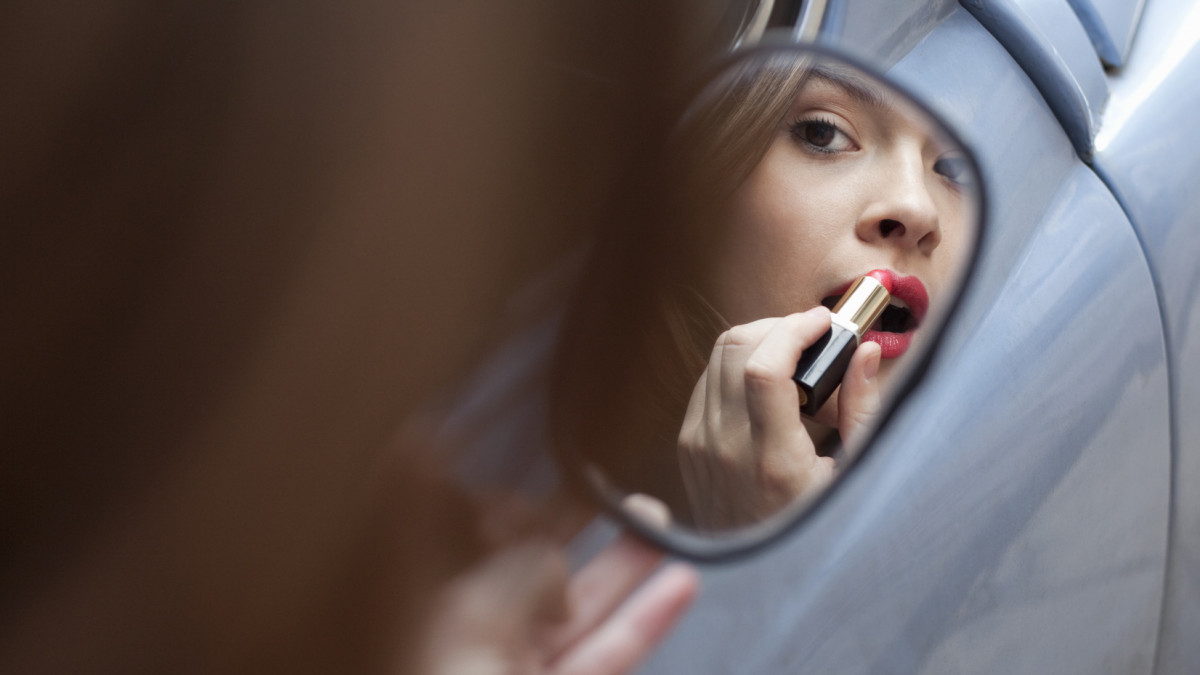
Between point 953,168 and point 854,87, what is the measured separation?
12 centimetres

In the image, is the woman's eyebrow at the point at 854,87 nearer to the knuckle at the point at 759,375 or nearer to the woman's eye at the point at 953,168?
the woman's eye at the point at 953,168

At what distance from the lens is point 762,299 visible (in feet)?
2.84

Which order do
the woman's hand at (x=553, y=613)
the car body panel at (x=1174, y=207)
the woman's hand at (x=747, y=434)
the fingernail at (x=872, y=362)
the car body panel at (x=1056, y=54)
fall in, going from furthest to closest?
1. the car body panel at (x=1174, y=207)
2. the car body panel at (x=1056, y=54)
3. the fingernail at (x=872, y=362)
4. the woman's hand at (x=747, y=434)
5. the woman's hand at (x=553, y=613)

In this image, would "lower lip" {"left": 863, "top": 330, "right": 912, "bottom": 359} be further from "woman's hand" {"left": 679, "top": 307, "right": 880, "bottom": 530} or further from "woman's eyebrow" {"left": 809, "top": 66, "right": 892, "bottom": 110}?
"woman's eyebrow" {"left": 809, "top": 66, "right": 892, "bottom": 110}

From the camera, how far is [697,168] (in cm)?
75

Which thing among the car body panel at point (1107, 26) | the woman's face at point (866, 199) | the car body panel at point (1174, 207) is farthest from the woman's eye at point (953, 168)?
the car body panel at point (1107, 26)

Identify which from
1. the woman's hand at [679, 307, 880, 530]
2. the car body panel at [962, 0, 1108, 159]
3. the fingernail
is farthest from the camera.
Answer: the car body panel at [962, 0, 1108, 159]

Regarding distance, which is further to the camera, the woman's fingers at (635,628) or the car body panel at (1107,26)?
the car body panel at (1107,26)

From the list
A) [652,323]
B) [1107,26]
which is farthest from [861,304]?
[1107,26]

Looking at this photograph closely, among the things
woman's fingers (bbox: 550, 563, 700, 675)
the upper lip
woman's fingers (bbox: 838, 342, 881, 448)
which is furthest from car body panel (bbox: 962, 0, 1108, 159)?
woman's fingers (bbox: 550, 563, 700, 675)

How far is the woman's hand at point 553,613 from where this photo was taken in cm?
64

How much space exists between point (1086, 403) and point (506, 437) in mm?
952

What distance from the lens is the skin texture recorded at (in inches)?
33.1

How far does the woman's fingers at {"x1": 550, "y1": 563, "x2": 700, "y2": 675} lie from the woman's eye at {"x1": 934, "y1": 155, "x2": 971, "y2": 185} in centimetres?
44
